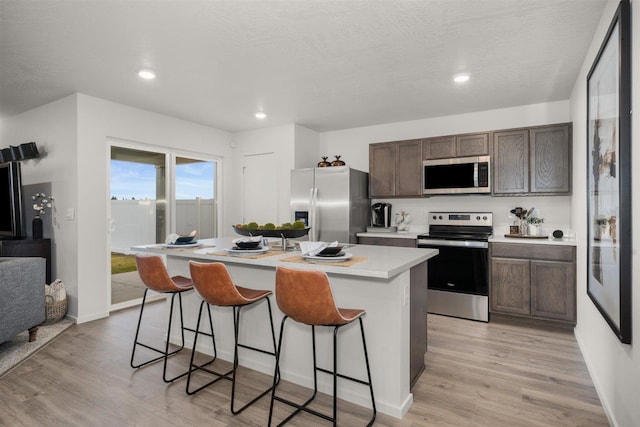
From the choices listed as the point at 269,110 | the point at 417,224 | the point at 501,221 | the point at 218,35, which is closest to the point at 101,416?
the point at 218,35

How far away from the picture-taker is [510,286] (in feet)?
12.3

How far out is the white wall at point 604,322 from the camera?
1.54 meters

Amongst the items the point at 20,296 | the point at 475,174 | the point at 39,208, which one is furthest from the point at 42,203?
the point at 475,174

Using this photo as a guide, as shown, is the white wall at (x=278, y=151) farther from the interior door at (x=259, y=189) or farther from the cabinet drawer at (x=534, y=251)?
the cabinet drawer at (x=534, y=251)

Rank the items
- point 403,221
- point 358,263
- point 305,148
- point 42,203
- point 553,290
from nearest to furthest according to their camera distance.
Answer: point 358,263 → point 553,290 → point 42,203 → point 403,221 → point 305,148

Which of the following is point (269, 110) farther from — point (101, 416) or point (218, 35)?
point (101, 416)

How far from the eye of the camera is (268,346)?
2594 millimetres

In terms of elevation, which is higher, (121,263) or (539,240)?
(539,240)

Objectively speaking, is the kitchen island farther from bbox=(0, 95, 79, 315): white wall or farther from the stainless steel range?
bbox=(0, 95, 79, 315): white wall

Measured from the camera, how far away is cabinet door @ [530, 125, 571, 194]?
3.74 meters

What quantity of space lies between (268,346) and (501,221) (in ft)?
10.7

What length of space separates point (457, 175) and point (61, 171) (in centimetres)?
457

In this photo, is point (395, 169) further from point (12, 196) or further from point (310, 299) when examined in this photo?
point (12, 196)

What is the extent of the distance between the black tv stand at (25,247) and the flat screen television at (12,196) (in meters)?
0.10
